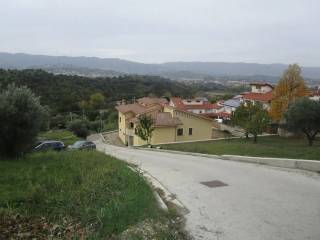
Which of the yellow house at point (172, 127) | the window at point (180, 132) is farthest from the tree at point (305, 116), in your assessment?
the window at point (180, 132)

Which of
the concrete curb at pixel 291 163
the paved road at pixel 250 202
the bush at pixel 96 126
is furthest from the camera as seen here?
the bush at pixel 96 126

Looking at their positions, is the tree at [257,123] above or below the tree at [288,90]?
below

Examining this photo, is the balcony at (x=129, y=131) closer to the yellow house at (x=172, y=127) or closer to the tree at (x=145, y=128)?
the yellow house at (x=172, y=127)

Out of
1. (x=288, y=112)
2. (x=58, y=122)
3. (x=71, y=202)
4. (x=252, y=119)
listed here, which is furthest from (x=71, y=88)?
(x=71, y=202)

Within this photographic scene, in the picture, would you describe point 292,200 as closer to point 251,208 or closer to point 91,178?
point 251,208

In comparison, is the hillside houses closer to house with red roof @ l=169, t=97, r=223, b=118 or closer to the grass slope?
house with red roof @ l=169, t=97, r=223, b=118

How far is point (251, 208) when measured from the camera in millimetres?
8820

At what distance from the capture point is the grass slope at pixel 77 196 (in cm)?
702

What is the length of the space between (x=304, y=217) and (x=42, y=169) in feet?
21.5

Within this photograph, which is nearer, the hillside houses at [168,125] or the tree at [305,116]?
the tree at [305,116]

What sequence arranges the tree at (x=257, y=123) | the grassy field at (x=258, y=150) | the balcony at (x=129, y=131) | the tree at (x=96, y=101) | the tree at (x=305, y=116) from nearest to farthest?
the grassy field at (x=258, y=150), the tree at (x=305, y=116), the tree at (x=257, y=123), the balcony at (x=129, y=131), the tree at (x=96, y=101)

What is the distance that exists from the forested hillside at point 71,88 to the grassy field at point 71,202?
1675 inches

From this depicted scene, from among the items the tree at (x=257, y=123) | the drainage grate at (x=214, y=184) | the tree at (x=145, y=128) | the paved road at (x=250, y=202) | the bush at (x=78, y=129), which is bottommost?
the bush at (x=78, y=129)

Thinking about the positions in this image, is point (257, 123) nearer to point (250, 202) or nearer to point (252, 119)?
point (252, 119)
